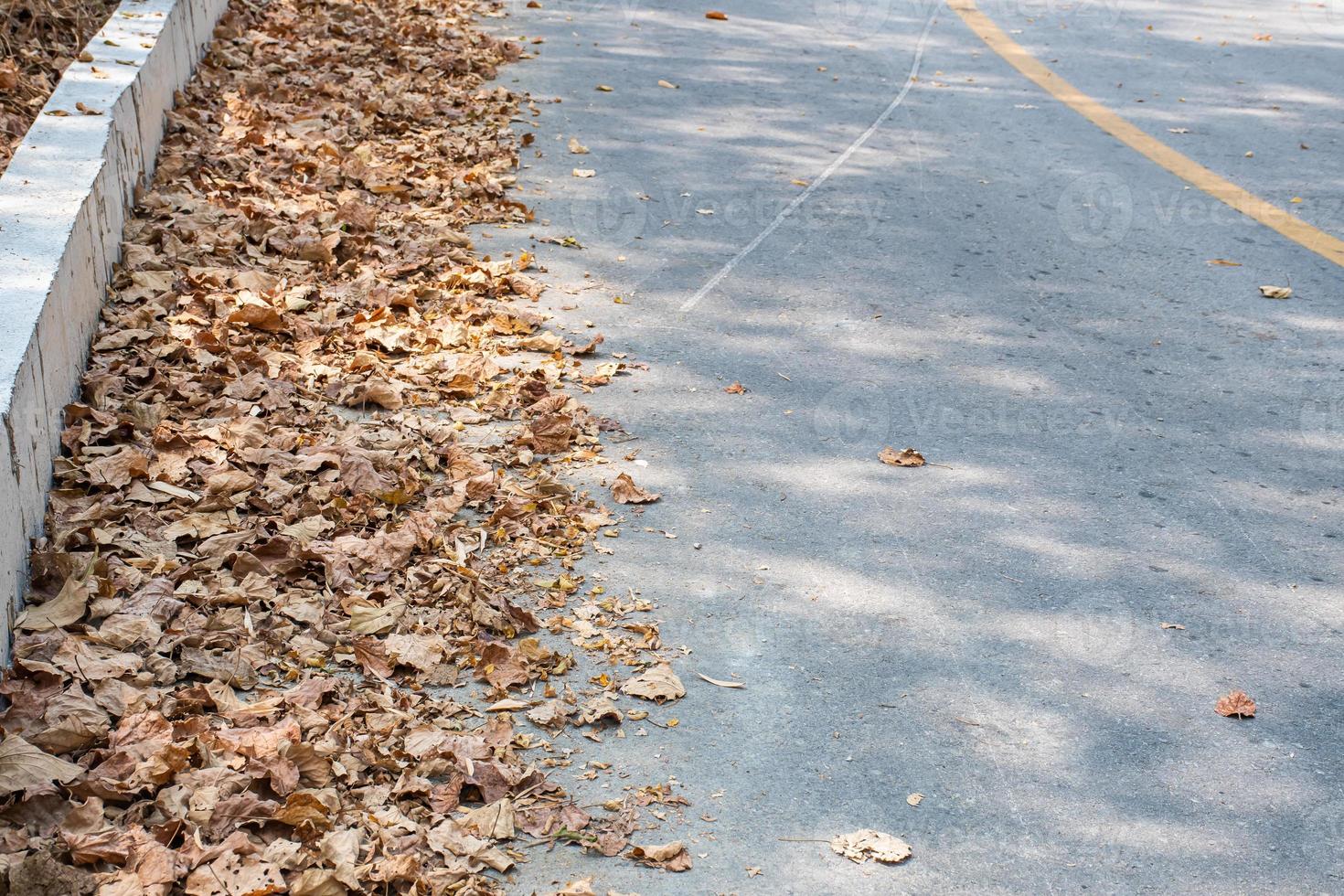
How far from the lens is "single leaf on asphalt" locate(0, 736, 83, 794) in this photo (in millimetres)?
2723

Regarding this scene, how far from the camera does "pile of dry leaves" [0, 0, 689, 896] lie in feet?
8.99

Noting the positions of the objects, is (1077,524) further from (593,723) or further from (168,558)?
(168,558)

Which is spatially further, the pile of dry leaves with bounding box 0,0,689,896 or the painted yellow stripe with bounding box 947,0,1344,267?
the painted yellow stripe with bounding box 947,0,1344,267

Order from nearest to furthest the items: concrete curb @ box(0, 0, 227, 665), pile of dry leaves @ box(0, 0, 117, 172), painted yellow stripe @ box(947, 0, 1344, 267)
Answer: concrete curb @ box(0, 0, 227, 665), pile of dry leaves @ box(0, 0, 117, 172), painted yellow stripe @ box(947, 0, 1344, 267)

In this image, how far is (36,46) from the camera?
6.56 metres

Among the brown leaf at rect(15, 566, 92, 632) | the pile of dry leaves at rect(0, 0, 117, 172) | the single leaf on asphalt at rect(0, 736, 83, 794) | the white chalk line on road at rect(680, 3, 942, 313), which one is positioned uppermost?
the pile of dry leaves at rect(0, 0, 117, 172)

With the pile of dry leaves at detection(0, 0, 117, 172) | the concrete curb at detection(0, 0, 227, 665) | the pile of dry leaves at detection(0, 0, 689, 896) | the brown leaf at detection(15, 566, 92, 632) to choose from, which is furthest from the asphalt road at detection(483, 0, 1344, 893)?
the pile of dry leaves at detection(0, 0, 117, 172)

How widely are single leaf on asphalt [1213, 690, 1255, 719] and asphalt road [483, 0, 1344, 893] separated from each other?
0.09ft

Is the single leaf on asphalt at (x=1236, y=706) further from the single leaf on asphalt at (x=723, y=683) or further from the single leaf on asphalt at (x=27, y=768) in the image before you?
the single leaf on asphalt at (x=27, y=768)

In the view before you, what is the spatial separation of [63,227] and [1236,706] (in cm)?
369

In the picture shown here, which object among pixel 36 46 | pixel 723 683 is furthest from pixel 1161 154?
pixel 36 46

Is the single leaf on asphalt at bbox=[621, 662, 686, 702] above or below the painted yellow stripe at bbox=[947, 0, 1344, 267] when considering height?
below

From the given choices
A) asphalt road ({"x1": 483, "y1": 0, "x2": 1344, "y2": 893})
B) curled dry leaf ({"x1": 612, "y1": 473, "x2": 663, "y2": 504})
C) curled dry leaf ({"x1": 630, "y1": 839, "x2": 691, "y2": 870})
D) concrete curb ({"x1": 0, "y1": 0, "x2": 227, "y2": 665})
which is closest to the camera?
curled dry leaf ({"x1": 630, "y1": 839, "x2": 691, "y2": 870})

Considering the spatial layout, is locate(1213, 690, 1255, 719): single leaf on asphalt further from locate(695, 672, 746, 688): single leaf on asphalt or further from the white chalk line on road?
the white chalk line on road
